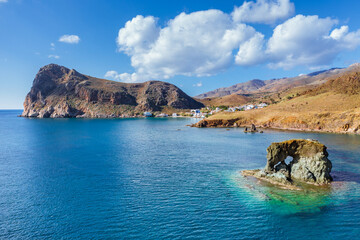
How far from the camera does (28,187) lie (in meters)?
31.5

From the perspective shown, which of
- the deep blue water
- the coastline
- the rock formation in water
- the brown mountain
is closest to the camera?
the deep blue water

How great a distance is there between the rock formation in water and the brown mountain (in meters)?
64.0

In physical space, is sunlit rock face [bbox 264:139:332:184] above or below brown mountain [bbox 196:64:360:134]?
below

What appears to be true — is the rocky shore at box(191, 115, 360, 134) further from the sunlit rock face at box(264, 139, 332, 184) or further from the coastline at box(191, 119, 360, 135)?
the sunlit rock face at box(264, 139, 332, 184)

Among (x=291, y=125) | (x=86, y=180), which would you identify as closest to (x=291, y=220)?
(x=86, y=180)

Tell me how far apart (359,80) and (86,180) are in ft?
457

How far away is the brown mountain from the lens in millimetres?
87375

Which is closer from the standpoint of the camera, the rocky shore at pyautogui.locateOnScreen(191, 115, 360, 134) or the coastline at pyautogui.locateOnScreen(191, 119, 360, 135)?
the coastline at pyautogui.locateOnScreen(191, 119, 360, 135)

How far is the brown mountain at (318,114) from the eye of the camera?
287 feet

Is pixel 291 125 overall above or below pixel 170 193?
above

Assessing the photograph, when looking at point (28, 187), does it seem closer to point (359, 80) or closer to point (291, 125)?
point (291, 125)

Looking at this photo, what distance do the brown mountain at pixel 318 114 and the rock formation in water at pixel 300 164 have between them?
6396 cm

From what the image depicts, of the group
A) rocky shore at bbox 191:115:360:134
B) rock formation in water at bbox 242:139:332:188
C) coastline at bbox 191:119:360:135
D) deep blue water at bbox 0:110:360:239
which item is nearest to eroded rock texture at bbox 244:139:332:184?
rock formation in water at bbox 242:139:332:188

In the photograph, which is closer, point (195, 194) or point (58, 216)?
point (58, 216)
